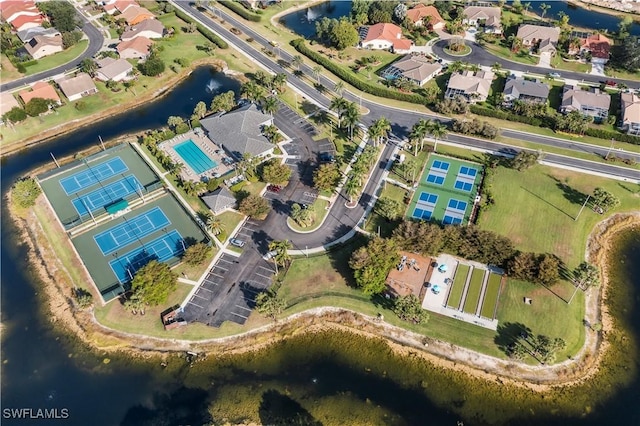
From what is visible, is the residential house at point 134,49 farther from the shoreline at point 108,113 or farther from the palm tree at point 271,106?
the palm tree at point 271,106

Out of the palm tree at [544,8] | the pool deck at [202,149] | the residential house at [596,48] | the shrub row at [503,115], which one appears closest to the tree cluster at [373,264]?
the pool deck at [202,149]

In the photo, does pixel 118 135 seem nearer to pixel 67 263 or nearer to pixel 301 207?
pixel 67 263

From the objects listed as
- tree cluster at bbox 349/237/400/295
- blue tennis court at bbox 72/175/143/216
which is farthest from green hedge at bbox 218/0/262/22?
tree cluster at bbox 349/237/400/295

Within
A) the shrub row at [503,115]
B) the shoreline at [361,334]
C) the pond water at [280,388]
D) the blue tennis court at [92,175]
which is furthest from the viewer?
the shrub row at [503,115]

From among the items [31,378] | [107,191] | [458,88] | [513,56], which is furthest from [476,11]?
[31,378]

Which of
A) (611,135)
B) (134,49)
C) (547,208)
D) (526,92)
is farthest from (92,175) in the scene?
(611,135)

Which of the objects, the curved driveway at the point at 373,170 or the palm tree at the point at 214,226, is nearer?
the palm tree at the point at 214,226

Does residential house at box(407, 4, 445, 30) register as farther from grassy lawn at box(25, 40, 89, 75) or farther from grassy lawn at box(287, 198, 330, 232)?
grassy lawn at box(25, 40, 89, 75)
